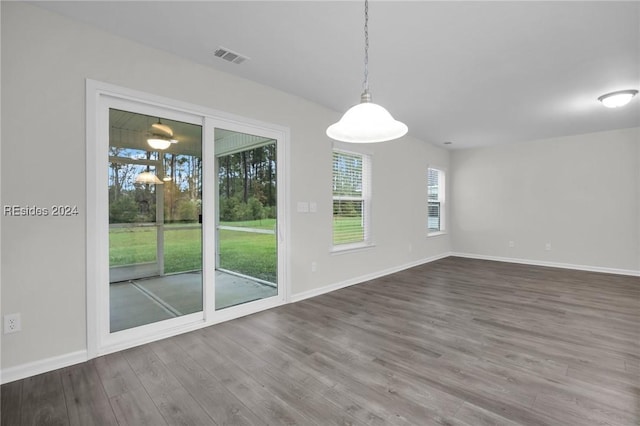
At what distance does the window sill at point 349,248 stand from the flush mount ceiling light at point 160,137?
2.50 metres

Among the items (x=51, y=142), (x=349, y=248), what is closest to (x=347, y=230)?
(x=349, y=248)

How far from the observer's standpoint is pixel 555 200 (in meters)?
6.08

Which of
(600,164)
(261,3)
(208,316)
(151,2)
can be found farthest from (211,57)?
(600,164)

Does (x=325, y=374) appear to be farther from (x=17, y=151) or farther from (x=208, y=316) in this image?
(x=17, y=151)

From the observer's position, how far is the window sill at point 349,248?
4.45m

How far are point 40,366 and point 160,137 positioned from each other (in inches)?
80.0

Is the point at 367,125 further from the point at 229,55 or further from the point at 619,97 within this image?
the point at 619,97

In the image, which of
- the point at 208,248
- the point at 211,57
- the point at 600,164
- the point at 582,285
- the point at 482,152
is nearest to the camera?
the point at 211,57

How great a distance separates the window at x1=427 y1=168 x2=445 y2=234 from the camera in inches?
283

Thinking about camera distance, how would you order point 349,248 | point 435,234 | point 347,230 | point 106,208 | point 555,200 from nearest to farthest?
1. point 106,208
2. point 349,248
3. point 347,230
4. point 555,200
5. point 435,234

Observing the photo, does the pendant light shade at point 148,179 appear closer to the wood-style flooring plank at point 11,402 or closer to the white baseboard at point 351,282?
the wood-style flooring plank at point 11,402

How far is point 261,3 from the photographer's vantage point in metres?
2.15

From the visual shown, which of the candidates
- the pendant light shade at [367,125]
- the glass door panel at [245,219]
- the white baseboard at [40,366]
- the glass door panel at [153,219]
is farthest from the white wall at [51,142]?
the pendant light shade at [367,125]

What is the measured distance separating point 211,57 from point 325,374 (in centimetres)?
297
